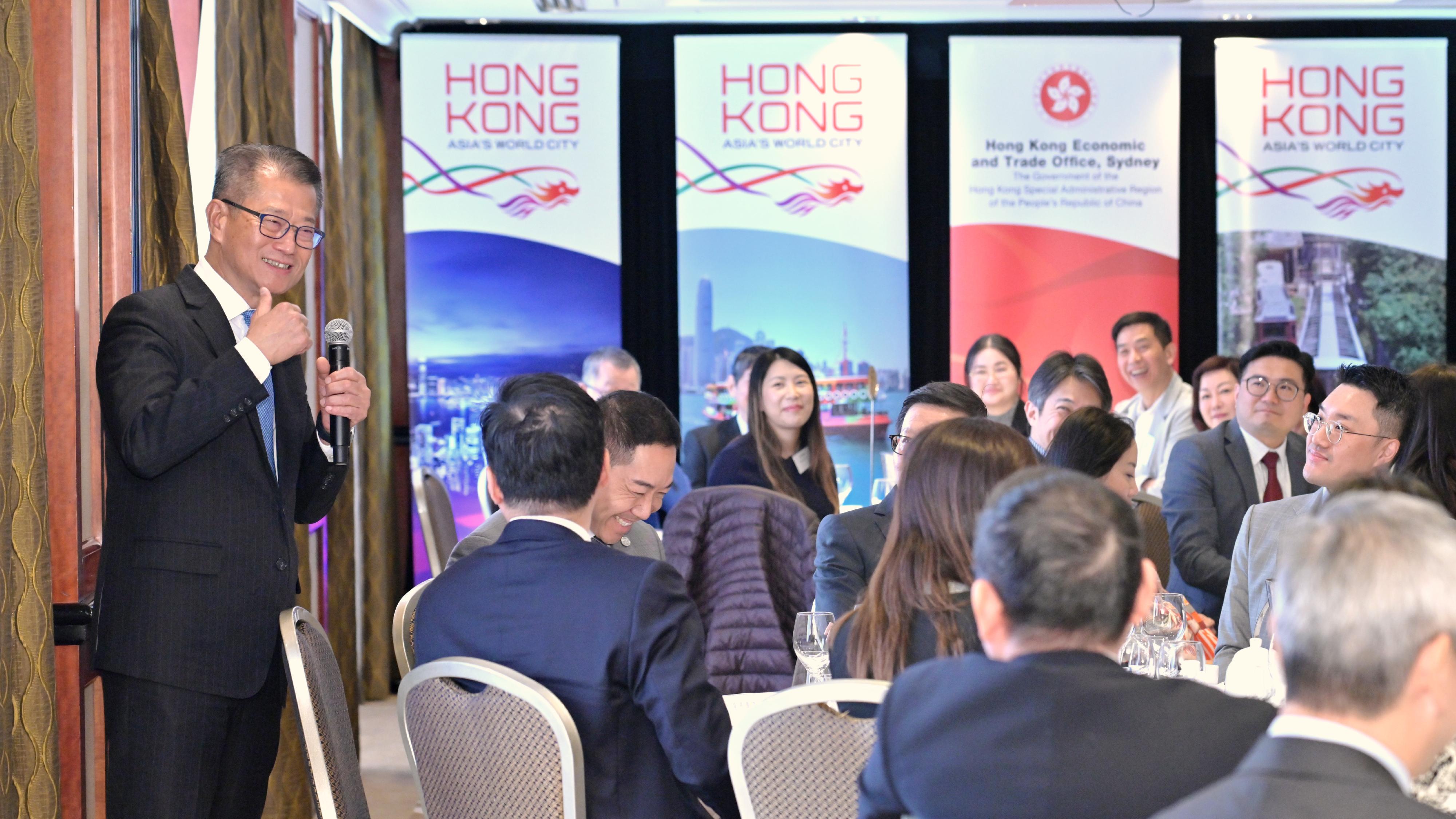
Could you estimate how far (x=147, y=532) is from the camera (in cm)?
237

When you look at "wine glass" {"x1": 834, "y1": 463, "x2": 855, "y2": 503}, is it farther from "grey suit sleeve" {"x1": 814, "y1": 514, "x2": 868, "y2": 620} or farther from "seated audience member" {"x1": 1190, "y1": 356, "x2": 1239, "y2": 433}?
"seated audience member" {"x1": 1190, "y1": 356, "x2": 1239, "y2": 433}

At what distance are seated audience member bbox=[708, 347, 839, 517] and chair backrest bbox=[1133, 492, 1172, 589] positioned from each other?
115 centimetres

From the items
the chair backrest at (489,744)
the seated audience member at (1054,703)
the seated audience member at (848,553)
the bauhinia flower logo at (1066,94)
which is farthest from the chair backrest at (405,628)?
the bauhinia flower logo at (1066,94)

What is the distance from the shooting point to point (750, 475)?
16.3 ft

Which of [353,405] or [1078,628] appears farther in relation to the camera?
[353,405]

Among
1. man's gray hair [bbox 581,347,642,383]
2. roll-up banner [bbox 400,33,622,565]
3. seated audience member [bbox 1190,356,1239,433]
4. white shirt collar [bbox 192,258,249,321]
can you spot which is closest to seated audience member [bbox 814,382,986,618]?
white shirt collar [bbox 192,258,249,321]

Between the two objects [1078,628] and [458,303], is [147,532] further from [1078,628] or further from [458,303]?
[458,303]

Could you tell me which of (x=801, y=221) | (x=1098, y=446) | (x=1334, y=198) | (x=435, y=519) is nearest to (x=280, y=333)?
(x=1098, y=446)

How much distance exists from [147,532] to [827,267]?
4627 mm

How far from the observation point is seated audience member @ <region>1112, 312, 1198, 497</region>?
19.8 ft

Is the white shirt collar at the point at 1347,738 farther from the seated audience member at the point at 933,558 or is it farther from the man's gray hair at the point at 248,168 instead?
the man's gray hair at the point at 248,168

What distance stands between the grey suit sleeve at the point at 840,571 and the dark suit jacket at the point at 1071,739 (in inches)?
68.6

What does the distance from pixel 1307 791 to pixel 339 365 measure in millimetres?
2029

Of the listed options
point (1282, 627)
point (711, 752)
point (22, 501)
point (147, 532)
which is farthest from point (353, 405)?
point (1282, 627)
